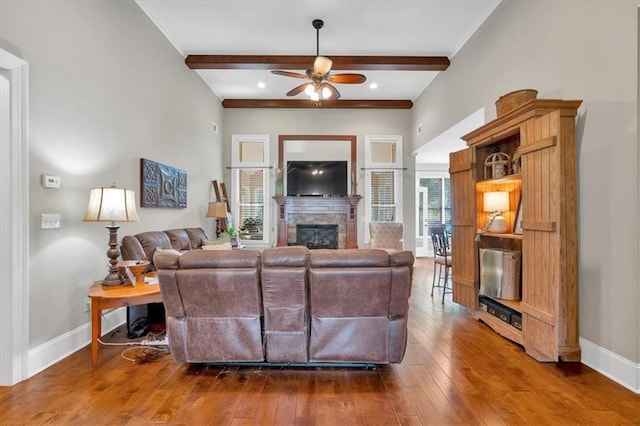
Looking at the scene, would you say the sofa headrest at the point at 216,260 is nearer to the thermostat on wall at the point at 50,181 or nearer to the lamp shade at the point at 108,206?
the lamp shade at the point at 108,206

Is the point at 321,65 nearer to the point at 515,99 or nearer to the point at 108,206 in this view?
the point at 515,99

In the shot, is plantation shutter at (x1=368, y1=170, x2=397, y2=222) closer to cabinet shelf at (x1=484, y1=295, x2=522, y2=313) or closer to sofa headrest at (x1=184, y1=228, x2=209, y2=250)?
sofa headrest at (x1=184, y1=228, x2=209, y2=250)

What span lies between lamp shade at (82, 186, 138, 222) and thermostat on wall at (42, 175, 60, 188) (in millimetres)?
282

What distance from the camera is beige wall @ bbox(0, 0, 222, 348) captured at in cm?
247

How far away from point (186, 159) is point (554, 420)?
5.56 metres

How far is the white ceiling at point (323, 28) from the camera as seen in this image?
399 centimetres

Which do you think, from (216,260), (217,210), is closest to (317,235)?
(217,210)

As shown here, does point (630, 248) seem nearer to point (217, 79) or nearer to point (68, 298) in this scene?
point (68, 298)

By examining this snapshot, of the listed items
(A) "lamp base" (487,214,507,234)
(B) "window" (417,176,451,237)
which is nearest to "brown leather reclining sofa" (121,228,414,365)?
(A) "lamp base" (487,214,507,234)

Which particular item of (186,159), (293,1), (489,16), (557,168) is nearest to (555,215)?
(557,168)

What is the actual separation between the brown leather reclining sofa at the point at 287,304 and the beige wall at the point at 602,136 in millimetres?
1533

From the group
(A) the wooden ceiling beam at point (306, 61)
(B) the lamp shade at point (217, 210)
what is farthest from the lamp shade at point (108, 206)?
(A) the wooden ceiling beam at point (306, 61)

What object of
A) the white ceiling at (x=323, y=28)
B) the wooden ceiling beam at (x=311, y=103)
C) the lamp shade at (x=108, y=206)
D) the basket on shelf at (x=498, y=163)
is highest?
the white ceiling at (x=323, y=28)

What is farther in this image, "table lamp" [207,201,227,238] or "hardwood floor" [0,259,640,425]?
"table lamp" [207,201,227,238]
